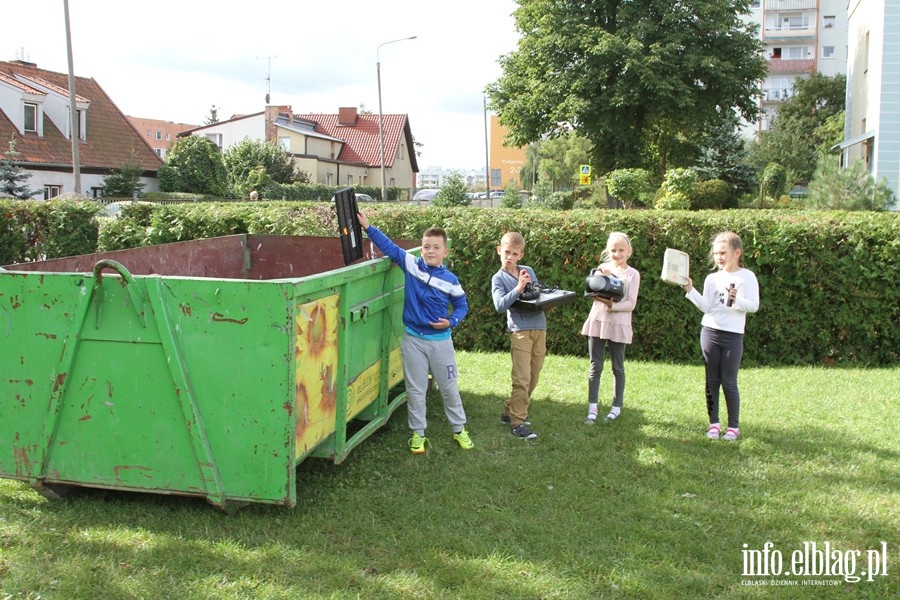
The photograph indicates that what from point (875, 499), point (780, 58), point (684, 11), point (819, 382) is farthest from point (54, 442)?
point (780, 58)

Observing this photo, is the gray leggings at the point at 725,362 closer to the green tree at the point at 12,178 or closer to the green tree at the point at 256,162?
the green tree at the point at 12,178

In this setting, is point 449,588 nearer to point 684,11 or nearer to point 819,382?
point 819,382

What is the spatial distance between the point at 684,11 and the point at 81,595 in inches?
1456

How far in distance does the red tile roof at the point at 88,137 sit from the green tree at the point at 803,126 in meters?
39.2

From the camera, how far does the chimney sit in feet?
236

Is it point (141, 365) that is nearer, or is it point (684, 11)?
point (141, 365)

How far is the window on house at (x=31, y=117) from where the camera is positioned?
36103 millimetres

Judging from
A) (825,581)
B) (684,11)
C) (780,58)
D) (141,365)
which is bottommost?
(825,581)

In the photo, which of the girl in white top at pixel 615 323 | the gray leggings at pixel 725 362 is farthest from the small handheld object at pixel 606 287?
the gray leggings at pixel 725 362

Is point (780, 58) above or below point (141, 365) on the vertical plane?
above

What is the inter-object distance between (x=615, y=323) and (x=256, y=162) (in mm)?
46002

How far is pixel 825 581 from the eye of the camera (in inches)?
155

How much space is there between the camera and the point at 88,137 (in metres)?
40.2

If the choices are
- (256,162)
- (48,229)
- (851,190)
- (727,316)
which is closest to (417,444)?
(727,316)
